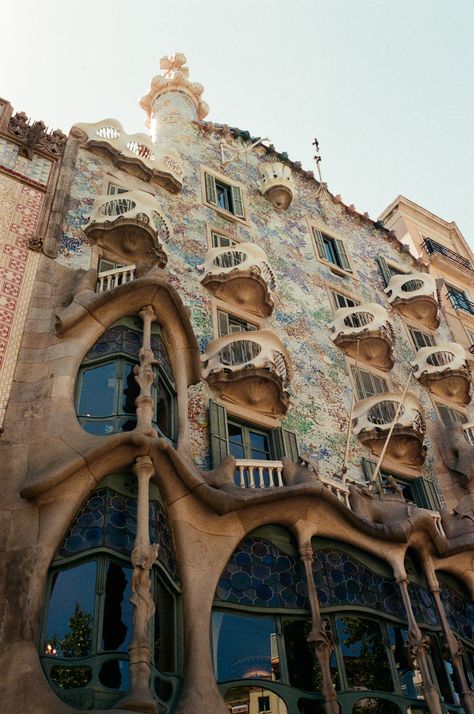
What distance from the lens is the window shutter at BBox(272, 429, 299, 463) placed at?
549 inches

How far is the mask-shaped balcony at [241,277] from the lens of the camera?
53.7ft

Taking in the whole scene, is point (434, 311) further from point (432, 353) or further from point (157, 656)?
point (157, 656)

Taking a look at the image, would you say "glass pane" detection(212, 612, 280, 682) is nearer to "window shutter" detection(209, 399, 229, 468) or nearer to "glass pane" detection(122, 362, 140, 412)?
"window shutter" detection(209, 399, 229, 468)

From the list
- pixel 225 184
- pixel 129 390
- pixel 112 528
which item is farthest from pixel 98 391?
pixel 225 184

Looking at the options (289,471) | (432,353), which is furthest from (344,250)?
(289,471)

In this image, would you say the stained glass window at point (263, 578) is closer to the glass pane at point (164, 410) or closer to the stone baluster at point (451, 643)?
the glass pane at point (164, 410)

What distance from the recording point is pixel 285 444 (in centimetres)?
1415

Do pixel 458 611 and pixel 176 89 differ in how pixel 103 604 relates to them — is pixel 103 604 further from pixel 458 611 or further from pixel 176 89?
pixel 176 89

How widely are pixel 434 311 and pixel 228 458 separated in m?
12.8

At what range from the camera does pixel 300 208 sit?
76.3 feet

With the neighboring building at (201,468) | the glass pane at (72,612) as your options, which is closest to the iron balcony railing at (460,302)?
the neighboring building at (201,468)

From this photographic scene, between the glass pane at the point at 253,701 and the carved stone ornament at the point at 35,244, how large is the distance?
8.70 metres

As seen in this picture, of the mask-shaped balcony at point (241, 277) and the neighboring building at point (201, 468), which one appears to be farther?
the mask-shaped balcony at point (241, 277)

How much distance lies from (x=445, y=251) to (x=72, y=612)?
2313 centimetres
